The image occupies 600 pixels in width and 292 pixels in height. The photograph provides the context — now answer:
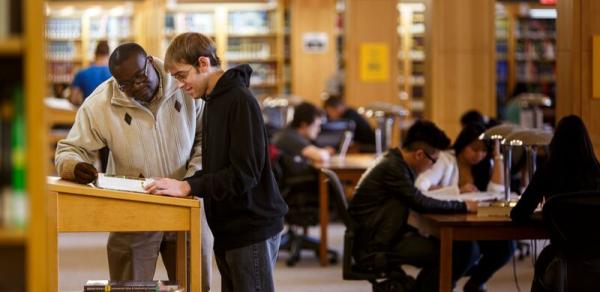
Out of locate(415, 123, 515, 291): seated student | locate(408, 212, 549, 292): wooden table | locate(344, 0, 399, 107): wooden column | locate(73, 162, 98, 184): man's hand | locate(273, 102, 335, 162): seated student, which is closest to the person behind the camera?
locate(73, 162, 98, 184): man's hand

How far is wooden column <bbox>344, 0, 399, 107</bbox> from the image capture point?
1180 centimetres

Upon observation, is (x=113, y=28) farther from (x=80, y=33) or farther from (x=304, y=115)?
(x=304, y=115)

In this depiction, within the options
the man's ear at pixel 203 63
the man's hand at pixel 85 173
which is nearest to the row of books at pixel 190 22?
the man's hand at pixel 85 173

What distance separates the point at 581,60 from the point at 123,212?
3.07m

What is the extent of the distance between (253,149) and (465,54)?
5643mm

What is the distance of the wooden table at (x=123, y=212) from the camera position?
3850 mm

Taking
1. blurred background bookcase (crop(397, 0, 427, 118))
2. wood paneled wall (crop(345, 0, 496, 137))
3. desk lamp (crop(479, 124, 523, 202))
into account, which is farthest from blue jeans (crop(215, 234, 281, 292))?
blurred background bookcase (crop(397, 0, 427, 118))

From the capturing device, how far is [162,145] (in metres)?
4.35

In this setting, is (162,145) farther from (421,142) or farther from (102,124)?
(421,142)

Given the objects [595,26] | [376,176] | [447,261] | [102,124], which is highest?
[595,26]

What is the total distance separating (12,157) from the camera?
2.56 m

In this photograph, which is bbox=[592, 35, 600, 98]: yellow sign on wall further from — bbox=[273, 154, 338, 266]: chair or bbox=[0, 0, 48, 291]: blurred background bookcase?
bbox=[0, 0, 48, 291]: blurred background bookcase

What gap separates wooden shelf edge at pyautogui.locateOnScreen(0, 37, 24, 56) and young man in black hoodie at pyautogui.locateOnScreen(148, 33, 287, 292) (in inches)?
53.0

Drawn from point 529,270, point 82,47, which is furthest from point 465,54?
point 82,47
